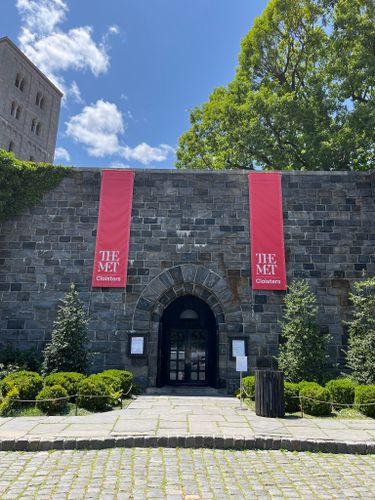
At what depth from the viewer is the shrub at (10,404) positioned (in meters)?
8.35

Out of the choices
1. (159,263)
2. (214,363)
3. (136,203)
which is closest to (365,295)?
(214,363)

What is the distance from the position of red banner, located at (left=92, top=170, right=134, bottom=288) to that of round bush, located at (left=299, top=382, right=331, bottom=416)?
6915 millimetres

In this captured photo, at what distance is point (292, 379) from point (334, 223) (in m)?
5.85

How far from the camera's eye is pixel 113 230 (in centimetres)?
1384

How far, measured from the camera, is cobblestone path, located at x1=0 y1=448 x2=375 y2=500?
4516 millimetres

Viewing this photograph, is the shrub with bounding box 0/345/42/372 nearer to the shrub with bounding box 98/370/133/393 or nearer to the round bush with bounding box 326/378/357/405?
the shrub with bounding box 98/370/133/393

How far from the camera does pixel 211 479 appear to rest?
16.2 feet

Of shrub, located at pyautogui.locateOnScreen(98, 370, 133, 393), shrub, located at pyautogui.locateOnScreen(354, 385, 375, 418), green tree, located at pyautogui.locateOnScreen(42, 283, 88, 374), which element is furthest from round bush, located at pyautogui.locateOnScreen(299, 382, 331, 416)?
green tree, located at pyautogui.locateOnScreen(42, 283, 88, 374)

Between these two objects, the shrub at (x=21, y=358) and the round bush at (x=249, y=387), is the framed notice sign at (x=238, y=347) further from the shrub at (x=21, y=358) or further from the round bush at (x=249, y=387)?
the shrub at (x=21, y=358)

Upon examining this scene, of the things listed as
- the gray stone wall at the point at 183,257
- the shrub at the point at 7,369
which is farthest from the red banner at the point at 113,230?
the shrub at the point at 7,369

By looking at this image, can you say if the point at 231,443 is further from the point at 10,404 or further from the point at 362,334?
the point at 362,334

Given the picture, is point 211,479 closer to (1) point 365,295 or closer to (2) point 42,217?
(1) point 365,295

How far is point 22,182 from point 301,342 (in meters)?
11.2

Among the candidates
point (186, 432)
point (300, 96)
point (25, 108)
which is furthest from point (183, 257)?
point (25, 108)
